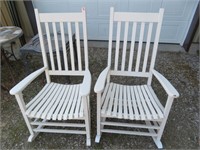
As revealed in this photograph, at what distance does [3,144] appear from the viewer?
1560 mm

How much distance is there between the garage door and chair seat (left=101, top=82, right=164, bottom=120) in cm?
196

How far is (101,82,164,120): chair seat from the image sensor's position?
124 cm

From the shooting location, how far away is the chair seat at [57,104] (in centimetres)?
125

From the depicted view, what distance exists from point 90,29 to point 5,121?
2.32 meters

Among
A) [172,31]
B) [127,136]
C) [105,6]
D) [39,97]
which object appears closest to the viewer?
[39,97]

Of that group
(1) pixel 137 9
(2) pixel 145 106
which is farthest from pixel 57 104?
(1) pixel 137 9

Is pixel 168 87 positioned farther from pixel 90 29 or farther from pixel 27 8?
pixel 27 8

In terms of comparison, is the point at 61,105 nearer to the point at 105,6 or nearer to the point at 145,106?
the point at 145,106

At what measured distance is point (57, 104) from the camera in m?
1.37

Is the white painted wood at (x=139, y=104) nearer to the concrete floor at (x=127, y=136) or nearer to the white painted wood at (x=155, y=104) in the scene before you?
the white painted wood at (x=155, y=104)

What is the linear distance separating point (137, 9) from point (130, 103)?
222 cm

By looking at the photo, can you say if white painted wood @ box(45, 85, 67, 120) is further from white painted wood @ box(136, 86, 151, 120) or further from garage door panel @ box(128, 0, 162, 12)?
garage door panel @ box(128, 0, 162, 12)

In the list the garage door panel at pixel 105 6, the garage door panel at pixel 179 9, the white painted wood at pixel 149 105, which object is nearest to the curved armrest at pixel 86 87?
the white painted wood at pixel 149 105

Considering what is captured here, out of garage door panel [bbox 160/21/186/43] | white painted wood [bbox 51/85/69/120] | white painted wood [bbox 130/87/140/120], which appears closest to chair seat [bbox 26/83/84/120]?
white painted wood [bbox 51/85/69/120]
